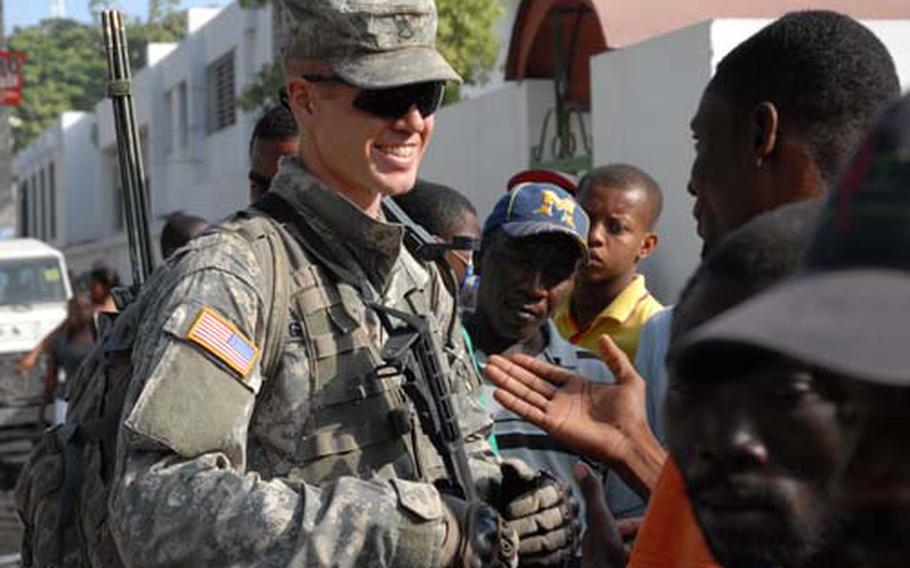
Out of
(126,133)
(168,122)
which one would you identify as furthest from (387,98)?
(168,122)

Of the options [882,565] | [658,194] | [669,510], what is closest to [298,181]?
[669,510]

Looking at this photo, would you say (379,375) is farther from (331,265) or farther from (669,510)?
(669,510)

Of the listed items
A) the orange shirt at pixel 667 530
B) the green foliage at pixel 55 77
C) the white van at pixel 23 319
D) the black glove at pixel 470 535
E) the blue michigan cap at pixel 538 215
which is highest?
the orange shirt at pixel 667 530

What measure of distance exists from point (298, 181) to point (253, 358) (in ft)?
1.39

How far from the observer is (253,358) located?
2529 mm

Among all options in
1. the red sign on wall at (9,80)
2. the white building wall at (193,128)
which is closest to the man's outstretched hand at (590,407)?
the white building wall at (193,128)

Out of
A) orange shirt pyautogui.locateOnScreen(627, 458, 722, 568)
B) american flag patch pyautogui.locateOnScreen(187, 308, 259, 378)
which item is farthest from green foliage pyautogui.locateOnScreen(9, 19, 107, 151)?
orange shirt pyautogui.locateOnScreen(627, 458, 722, 568)

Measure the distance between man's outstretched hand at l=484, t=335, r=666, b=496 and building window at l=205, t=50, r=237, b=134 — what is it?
2485cm

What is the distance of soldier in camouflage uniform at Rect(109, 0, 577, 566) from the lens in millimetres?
2434

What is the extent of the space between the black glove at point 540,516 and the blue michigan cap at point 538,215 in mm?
1098

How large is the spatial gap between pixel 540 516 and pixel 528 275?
117 centimetres

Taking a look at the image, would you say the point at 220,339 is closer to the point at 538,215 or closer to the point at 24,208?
the point at 538,215

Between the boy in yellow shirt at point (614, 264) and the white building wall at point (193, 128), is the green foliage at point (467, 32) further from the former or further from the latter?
the boy in yellow shirt at point (614, 264)

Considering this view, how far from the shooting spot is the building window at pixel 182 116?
Result: 31192mm
